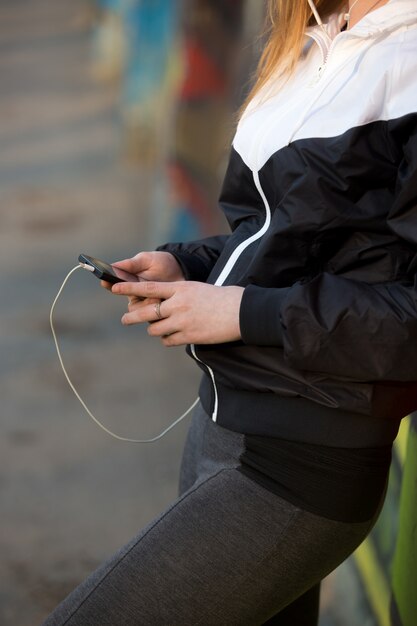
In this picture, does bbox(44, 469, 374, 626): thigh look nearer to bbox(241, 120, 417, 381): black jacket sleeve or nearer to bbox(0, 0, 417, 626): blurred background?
bbox(241, 120, 417, 381): black jacket sleeve

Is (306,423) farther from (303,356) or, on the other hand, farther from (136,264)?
(136,264)

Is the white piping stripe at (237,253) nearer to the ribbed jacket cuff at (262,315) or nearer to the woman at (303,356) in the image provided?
the woman at (303,356)

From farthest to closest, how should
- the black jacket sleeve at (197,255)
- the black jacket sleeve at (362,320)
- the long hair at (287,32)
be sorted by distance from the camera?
the black jacket sleeve at (197,255) < the long hair at (287,32) < the black jacket sleeve at (362,320)

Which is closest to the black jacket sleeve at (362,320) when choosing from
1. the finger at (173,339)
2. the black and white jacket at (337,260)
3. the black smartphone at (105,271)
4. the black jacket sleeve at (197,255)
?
the black and white jacket at (337,260)

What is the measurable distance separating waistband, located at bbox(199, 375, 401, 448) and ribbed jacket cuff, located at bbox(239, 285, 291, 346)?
0.12 meters

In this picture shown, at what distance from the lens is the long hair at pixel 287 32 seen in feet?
6.04

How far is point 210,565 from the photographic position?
5.23ft

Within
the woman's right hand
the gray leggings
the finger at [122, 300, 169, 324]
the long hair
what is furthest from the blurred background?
the finger at [122, 300, 169, 324]

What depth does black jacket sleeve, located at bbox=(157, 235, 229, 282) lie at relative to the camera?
1976 mm

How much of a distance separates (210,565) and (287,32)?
38.1 inches

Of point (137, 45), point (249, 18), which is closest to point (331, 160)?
point (249, 18)

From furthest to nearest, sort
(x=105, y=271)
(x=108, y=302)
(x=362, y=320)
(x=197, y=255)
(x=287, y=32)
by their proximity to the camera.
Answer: (x=108, y=302), (x=197, y=255), (x=287, y=32), (x=105, y=271), (x=362, y=320)

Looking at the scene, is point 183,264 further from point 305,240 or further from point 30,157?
point 30,157

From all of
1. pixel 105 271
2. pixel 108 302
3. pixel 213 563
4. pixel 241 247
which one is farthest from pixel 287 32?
pixel 108 302
